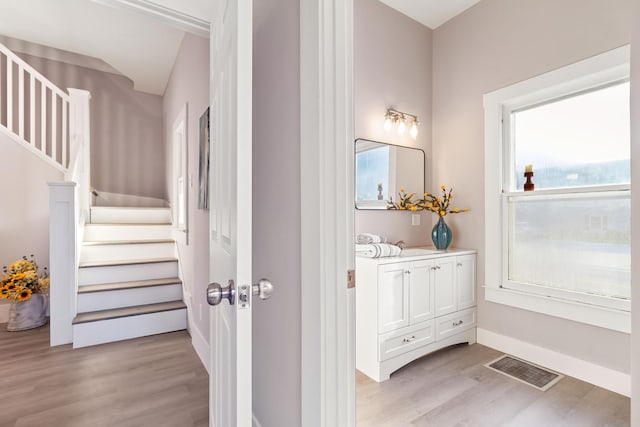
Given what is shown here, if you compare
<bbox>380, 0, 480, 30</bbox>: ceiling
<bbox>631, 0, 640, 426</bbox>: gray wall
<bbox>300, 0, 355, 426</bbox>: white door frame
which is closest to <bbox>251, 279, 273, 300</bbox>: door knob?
<bbox>300, 0, 355, 426</bbox>: white door frame

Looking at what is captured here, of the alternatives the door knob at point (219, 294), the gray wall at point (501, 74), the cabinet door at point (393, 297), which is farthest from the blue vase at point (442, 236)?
the door knob at point (219, 294)

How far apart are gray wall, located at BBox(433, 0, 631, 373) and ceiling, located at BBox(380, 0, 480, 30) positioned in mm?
67

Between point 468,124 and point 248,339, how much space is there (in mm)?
2762

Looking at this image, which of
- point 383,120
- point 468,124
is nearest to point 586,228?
point 468,124

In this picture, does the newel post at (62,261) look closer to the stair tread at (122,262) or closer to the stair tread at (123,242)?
the stair tread at (122,262)

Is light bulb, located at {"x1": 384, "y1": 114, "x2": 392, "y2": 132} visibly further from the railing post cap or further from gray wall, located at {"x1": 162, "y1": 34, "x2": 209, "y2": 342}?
the railing post cap

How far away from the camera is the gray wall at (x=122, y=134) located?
439cm

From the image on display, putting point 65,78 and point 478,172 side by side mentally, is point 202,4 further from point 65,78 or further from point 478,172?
point 65,78

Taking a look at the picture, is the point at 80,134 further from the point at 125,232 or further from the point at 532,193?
the point at 532,193

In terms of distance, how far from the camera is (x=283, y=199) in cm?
116

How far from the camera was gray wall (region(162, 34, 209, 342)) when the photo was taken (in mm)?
2260

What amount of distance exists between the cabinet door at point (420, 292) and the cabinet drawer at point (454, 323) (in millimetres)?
158

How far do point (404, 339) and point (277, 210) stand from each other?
150 cm

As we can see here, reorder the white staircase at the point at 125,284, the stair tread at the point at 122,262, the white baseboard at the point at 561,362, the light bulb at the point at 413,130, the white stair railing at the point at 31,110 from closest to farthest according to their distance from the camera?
the white baseboard at the point at 561,362 < the white staircase at the point at 125,284 < the light bulb at the point at 413,130 < the stair tread at the point at 122,262 < the white stair railing at the point at 31,110
